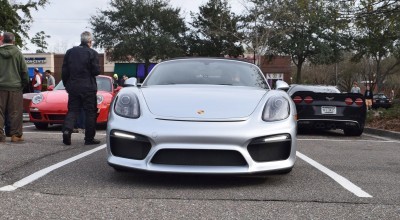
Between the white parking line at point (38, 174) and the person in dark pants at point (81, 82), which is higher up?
the person in dark pants at point (81, 82)

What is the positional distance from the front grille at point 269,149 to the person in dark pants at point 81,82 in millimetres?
3733

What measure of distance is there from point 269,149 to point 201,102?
77 cm

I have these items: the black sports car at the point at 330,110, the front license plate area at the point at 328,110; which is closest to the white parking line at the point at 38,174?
the black sports car at the point at 330,110

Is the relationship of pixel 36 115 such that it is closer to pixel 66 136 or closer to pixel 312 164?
pixel 66 136

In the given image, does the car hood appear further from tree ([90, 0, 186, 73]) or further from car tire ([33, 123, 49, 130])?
tree ([90, 0, 186, 73])

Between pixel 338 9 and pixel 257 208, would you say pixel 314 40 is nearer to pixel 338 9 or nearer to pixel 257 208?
pixel 338 9

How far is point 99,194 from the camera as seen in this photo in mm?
4008

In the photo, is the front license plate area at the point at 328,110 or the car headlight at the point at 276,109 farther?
the front license plate area at the point at 328,110

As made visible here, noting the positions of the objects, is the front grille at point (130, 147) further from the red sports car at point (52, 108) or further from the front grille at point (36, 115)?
the front grille at point (36, 115)

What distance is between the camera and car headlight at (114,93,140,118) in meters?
4.54

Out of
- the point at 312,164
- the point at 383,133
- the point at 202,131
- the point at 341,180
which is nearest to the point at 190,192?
the point at 202,131

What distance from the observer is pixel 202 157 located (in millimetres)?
4207

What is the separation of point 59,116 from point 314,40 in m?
35.3

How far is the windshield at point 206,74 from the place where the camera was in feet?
18.1
